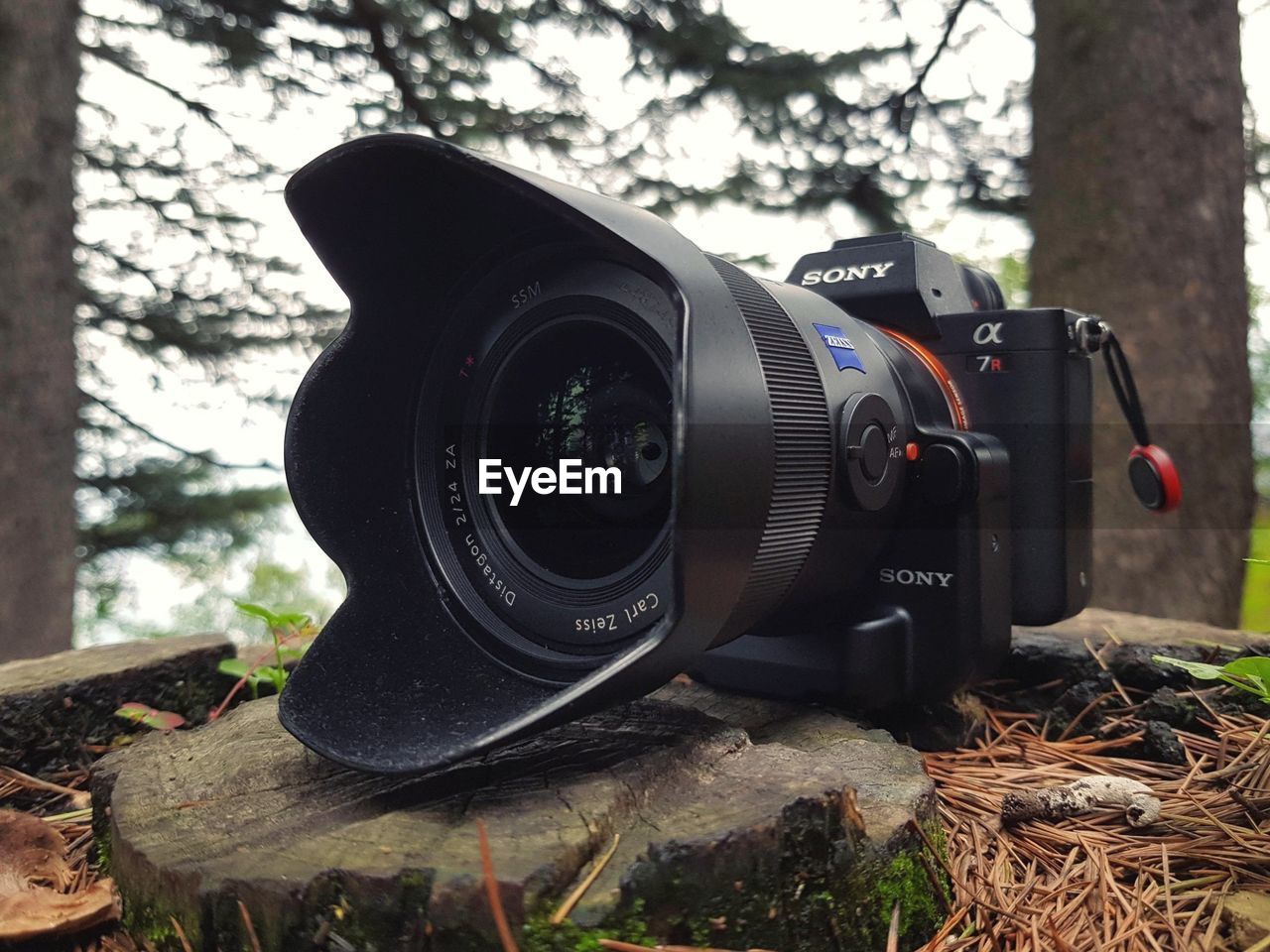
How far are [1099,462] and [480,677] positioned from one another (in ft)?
6.59

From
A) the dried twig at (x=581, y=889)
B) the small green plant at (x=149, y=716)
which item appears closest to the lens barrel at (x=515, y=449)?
the dried twig at (x=581, y=889)

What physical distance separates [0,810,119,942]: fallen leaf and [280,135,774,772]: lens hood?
222 millimetres

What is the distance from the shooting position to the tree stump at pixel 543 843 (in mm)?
754

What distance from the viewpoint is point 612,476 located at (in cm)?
109

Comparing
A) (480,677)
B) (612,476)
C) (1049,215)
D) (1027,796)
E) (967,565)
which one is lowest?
(1027,796)

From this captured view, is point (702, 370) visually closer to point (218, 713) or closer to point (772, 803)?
point (772, 803)

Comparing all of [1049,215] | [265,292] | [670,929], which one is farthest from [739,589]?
[265,292]

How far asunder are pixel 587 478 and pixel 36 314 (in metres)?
2.76

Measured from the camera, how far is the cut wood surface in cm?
130

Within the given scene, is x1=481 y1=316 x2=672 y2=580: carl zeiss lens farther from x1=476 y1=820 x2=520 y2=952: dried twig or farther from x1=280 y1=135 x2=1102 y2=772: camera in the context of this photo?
x1=476 y1=820 x2=520 y2=952: dried twig

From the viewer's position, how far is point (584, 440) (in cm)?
112

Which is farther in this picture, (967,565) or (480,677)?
(967,565)

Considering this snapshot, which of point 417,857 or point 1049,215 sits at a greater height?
point 1049,215

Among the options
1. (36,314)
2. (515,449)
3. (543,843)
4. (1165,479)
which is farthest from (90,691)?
(36,314)
